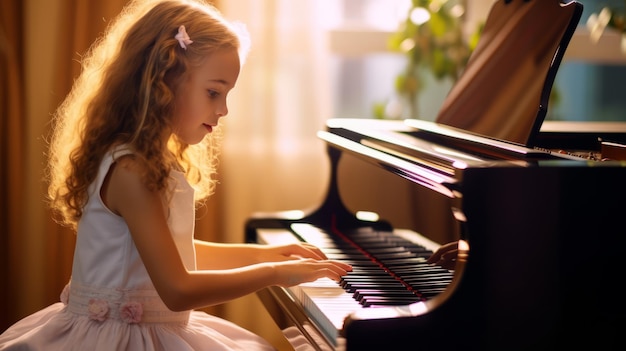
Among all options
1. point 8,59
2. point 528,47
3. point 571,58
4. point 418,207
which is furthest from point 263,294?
point 571,58

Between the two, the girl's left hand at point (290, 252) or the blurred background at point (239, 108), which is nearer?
the girl's left hand at point (290, 252)

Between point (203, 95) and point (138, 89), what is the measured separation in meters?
0.14

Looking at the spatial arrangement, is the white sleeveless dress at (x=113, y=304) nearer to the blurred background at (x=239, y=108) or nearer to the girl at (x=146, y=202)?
the girl at (x=146, y=202)

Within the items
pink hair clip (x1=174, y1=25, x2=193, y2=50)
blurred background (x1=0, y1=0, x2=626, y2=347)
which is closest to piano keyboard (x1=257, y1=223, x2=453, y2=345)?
pink hair clip (x1=174, y1=25, x2=193, y2=50)

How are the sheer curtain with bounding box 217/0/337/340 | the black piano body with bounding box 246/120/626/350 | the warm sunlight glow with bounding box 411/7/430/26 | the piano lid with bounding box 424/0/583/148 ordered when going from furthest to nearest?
the warm sunlight glow with bounding box 411/7/430/26, the sheer curtain with bounding box 217/0/337/340, the piano lid with bounding box 424/0/583/148, the black piano body with bounding box 246/120/626/350

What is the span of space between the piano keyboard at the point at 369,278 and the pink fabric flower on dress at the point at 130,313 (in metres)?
0.34

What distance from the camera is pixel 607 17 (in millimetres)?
3123

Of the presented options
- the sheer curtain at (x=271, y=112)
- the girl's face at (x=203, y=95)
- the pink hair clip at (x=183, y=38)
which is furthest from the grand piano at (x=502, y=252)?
the sheer curtain at (x=271, y=112)

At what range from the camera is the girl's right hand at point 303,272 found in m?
1.69

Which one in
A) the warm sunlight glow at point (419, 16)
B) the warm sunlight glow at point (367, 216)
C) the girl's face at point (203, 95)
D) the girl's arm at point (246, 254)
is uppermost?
the warm sunlight glow at point (419, 16)

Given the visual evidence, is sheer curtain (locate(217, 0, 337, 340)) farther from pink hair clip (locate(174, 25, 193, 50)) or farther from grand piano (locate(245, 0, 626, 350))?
pink hair clip (locate(174, 25, 193, 50))

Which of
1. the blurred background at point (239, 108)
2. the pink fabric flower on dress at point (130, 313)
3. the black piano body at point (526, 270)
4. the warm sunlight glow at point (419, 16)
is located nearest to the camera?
the black piano body at point (526, 270)

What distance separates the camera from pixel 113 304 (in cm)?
169

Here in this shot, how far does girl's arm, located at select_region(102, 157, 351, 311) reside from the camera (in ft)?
5.20
